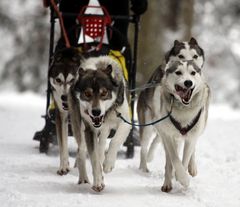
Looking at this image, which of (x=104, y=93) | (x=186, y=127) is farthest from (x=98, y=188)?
(x=186, y=127)

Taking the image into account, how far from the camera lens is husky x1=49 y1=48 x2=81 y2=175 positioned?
206 inches

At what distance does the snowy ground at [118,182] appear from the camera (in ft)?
14.1

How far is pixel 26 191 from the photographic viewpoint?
4.52 m

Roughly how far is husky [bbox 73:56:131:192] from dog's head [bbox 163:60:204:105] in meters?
0.39

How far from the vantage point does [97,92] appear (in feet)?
14.6

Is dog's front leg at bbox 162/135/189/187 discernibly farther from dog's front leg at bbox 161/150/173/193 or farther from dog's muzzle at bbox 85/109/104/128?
dog's muzzle at bbox 85/109/104/128

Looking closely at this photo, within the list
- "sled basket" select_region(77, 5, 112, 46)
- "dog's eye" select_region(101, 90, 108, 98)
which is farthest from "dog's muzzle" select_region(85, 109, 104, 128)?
"sled basket" select_region(77, 5, 112, 46)

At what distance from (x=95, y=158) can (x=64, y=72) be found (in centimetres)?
93

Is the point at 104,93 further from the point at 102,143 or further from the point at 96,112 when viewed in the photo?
the point at 102,143

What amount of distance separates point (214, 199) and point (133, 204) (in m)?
0.60

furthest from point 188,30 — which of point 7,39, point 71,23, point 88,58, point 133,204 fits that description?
point 133,204

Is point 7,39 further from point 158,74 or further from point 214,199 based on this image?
point 214,199

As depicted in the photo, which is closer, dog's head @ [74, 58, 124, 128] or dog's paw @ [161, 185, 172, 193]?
dog's head @ [74, 58, 124, 128]

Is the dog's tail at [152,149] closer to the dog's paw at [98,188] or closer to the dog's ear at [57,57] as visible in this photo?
the dog's ear at [57,57]
